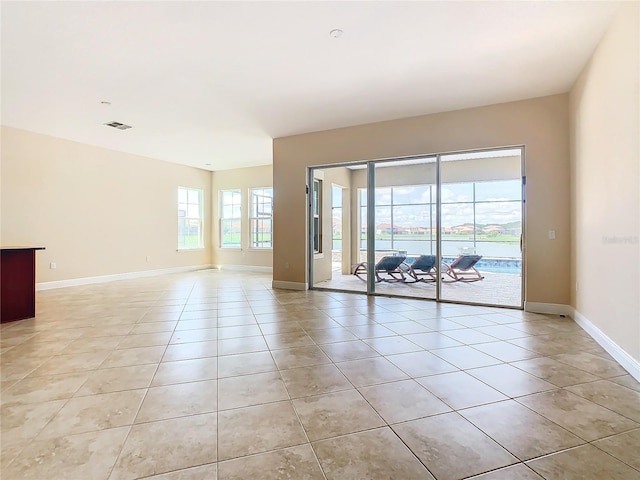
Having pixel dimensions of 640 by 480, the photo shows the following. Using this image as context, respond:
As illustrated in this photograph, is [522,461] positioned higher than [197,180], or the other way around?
[197,180]

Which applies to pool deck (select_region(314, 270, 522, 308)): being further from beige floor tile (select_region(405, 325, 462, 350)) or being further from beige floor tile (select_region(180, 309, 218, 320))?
beige floor tile (select_region(180, 309, 218, 320))

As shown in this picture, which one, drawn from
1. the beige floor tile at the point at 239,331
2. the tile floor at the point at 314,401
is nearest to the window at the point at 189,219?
the tile floor at the point at 314,401

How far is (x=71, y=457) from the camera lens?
1531 mm

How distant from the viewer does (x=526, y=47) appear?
3.12 meters

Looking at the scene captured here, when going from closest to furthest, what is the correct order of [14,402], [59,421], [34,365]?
[59,421], [14,402], [34,365]

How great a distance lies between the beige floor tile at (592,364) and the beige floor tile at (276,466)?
2297mm

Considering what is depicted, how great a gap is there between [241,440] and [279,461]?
10.2 inches

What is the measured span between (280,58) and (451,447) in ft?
11.5

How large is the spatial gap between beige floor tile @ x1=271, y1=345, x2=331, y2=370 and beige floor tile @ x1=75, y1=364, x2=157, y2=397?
3.13 ft

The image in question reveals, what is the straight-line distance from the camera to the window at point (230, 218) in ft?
30.8

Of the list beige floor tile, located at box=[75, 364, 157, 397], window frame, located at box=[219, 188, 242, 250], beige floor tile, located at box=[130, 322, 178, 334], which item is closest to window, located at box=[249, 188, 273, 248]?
window frame, located at box=[219, 188, 242, 250]

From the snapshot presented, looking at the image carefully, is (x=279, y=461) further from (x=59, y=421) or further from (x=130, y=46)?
(x=130, y=46)

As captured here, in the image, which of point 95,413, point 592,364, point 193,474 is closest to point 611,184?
point 592,364

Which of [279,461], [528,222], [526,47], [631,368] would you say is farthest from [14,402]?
[528,222]
